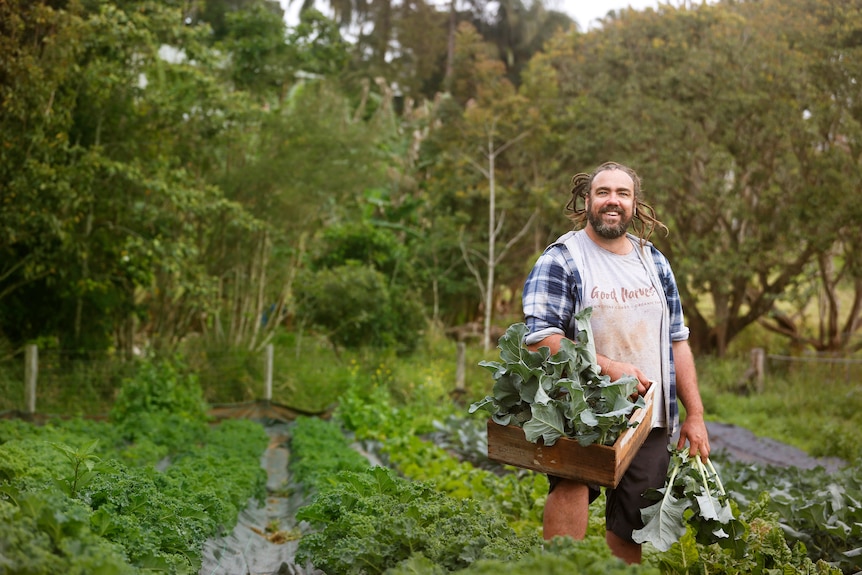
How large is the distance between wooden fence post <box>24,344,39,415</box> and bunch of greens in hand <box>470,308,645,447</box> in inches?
343

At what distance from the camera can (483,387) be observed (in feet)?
46.4

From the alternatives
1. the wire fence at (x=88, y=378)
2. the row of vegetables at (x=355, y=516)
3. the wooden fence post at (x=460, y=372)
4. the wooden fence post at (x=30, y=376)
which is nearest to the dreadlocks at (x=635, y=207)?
the row of vegetables at (x=355, y=516)

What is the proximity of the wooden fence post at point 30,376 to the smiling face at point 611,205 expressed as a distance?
8.95 metres

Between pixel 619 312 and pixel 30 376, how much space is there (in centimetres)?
906

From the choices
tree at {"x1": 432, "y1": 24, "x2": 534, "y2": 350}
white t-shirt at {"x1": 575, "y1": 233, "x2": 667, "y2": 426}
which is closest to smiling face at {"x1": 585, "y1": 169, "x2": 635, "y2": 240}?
white t-shirt at {"x1": 575, "y1": 233, "x2": 667, "y2": 426}

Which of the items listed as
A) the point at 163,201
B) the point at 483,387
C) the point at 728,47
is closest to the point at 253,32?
the point at 163,201

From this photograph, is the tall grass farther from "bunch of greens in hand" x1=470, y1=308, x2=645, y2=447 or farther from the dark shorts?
"bunch of greens in hand" x1=470, y1=308, x2=645, y2=447

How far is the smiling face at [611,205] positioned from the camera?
12.4 ft

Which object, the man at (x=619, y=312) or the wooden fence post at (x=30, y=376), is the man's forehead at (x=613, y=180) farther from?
the wooden fence post at (x=30, y=376)

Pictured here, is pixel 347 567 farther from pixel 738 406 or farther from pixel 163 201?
pixel 738 406

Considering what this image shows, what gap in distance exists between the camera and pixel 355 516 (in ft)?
11.9

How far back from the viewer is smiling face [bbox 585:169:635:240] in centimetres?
377

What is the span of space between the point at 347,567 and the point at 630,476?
135 centimetres

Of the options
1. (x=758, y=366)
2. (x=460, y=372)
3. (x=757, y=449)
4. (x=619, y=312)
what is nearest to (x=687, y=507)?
(x=619, y=312)
